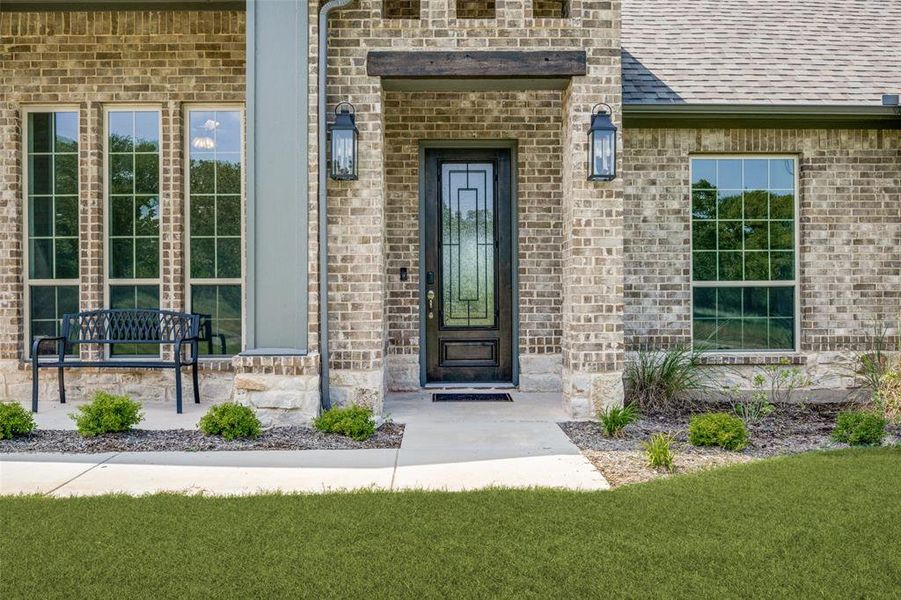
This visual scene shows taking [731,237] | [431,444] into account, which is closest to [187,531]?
[431,444]

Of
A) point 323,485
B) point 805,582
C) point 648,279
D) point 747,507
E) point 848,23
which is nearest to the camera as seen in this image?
point 805,582

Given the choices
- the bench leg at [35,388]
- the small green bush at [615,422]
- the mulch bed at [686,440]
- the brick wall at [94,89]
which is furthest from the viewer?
the brick wall at [94,89]

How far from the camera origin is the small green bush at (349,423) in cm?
513

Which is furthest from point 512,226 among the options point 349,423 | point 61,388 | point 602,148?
point 61,388

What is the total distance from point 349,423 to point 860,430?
150 inches

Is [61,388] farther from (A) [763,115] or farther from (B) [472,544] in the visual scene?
(A) [763,115]

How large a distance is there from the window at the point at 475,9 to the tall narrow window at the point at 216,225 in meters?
2.49

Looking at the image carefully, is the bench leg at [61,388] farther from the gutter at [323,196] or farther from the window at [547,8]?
the window at [547,8]

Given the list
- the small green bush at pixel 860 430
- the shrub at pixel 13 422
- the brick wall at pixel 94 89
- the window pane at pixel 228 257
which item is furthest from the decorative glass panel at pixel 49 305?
the small green bush at pixel 860 430

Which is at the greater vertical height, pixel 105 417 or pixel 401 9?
pixel 401 9

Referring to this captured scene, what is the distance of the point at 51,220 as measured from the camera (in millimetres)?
6852

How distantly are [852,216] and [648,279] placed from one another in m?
2.28

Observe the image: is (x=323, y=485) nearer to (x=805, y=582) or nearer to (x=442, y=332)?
(x=805, y=582)

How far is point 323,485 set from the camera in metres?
3.93
